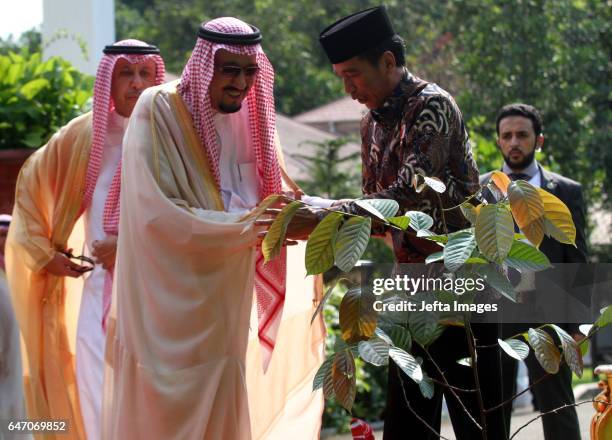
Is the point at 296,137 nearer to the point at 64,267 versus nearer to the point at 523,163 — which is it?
the point at 523,163

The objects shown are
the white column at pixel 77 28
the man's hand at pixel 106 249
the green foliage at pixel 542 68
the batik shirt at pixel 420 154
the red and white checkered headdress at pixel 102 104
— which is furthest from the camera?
the green foliage at pixel 542 68

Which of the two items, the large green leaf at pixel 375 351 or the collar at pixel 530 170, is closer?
the large green leaf at pixel 375 351

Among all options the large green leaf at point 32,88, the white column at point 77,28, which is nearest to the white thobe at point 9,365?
the large green leaf at point 32,88

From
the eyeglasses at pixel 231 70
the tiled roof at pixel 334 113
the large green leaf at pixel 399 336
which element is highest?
the tiled roof at pixel 334 113

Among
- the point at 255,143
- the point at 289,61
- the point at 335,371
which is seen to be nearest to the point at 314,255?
the point at 335,371

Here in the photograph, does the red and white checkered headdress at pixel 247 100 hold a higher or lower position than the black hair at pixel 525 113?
lower

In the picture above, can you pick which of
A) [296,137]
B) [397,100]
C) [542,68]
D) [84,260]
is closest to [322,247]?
[397,100]

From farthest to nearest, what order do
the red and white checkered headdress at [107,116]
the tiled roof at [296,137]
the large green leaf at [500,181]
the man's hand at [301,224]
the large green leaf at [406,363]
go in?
1. the tiled roof at [296,137]
2. the red and white checkered headdress at [107,116]
3. the man's hand at [301,224]
4. the large green leaf at [500,181]
5. the large green leaf at [406,363]

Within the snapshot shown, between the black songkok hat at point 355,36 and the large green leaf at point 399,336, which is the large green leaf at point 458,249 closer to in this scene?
the large green leaf at point 399,336

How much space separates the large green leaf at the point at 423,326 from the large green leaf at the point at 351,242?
0.37 meters

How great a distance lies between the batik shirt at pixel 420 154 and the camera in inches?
180

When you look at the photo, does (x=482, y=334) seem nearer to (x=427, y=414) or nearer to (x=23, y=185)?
(x=427, y=414)

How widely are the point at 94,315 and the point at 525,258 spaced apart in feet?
10.3

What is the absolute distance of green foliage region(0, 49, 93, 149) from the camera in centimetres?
813
